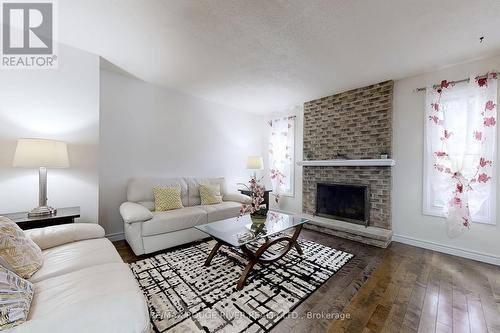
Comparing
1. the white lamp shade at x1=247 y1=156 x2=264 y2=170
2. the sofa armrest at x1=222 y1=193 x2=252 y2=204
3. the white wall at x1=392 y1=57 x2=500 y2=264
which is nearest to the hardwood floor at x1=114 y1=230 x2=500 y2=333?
the white wall at x1=392 y1=57 x2=500 y2=264

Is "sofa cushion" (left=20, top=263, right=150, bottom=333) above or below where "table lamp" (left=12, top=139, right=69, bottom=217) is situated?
below

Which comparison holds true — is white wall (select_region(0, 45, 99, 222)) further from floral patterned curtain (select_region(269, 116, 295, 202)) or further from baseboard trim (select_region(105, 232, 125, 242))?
floral patterned curtain (select_region(269, 116, 295, 202))

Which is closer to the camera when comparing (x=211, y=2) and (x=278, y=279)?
(x=211, y=2)

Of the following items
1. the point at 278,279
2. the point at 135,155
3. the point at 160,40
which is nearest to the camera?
the point at 278,279

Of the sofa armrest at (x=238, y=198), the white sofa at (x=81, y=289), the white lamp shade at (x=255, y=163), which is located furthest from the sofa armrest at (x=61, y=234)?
the white lamp shade at (x=255, y=163)

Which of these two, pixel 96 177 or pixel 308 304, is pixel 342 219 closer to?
pixel 308 304

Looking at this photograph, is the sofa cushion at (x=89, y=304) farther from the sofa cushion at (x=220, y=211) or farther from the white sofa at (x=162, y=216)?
the sofa cushion at (x=220, y=211)

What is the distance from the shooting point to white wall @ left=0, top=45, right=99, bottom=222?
211 centimetres

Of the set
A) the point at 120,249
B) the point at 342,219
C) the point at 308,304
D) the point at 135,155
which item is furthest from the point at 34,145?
the point at 342,219

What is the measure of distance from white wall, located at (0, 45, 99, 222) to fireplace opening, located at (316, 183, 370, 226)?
365 cm

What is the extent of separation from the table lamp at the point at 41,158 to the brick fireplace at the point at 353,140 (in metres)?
3.83

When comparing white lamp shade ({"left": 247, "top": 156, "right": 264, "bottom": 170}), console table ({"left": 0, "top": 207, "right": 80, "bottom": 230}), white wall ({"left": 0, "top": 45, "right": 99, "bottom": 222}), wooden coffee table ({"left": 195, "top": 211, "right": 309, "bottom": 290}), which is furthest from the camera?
white lamp shade ({"left": 247, "top": 156, "right": 264, "bottom": 170})

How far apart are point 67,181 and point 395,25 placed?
3.94 m

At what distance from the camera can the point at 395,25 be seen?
1.95 meters
